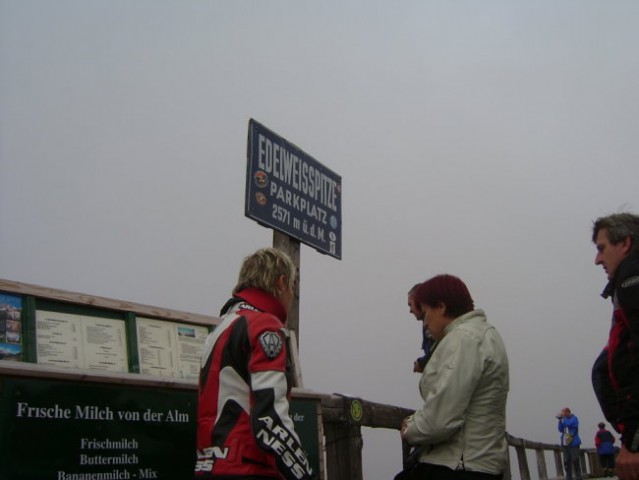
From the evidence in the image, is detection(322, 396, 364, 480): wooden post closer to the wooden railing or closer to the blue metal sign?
the wooden railing

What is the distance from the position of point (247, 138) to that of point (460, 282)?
2.33 metres

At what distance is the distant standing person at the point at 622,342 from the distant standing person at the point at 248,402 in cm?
116

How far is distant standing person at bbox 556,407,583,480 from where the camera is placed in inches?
583

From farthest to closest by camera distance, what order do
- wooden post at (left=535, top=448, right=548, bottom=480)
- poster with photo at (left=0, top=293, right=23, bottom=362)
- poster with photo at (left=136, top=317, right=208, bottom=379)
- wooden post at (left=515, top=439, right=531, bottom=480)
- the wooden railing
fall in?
wooden post at (left=535, top=448, right=548, bottom=480) < wooden post at (left=515, top=439, right=531, bottom=480) < the wooden railing < poster with photo at (left=136, top=317, right=208, bottom=379) < poster with photo at (left=0, top=293, right=23, bottom=362)

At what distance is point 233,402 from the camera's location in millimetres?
2748

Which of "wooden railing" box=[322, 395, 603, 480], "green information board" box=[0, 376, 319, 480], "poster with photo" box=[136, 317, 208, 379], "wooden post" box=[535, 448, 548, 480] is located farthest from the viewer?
"wooden post" box=[535, 448, 548, 480]

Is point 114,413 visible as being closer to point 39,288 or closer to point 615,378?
point 39,288

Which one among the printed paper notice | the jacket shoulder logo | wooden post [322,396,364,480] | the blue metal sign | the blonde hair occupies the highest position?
the blue metal sign

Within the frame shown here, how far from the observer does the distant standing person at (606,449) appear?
16.9 meters

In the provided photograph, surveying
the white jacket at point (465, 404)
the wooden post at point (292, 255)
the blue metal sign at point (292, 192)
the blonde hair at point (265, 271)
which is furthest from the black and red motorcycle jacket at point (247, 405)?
the wooden post at point (292, 255)

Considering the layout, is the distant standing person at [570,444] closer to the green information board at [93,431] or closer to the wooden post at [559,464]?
the wooden post at [559,464]

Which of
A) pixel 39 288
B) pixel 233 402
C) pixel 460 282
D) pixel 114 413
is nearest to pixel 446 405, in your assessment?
pixel 460 282

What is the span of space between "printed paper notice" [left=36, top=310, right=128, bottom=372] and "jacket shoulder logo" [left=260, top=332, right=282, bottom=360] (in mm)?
957

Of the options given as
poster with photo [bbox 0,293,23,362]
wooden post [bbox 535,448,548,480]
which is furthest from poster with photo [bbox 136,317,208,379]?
wooden post [bbox 535,448,548,480]
